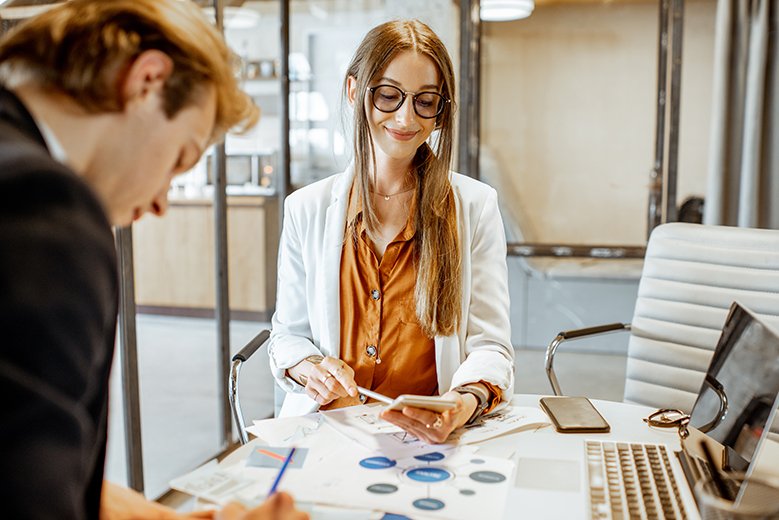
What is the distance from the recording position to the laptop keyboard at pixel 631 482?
104cm

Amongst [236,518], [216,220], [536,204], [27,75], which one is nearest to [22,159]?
[27,75]

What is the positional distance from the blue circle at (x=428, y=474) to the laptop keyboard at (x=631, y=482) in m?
0.23

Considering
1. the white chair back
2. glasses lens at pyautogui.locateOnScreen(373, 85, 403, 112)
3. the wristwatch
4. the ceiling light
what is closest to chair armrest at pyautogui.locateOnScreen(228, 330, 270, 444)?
the wristwatch

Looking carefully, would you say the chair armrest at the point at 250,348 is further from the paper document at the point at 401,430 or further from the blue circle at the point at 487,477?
the blue circle at the point at 487,477

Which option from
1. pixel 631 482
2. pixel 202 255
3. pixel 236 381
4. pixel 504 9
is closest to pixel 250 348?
pixel 236 381

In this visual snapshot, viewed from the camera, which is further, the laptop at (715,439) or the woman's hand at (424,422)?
the woman's hand at (424,422)

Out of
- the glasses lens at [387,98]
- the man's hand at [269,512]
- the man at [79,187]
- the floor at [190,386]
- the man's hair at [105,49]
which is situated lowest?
the floor at [190,386]

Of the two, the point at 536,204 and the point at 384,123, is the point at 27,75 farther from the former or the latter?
the point at 536,204

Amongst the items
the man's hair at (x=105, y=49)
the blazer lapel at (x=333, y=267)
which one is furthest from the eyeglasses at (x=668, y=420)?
the man's hair at (x=105, y=49)

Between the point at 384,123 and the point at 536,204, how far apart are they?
3.53m

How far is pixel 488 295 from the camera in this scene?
1.76m

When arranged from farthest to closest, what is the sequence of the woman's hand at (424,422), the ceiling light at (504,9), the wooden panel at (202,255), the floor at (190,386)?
1. the ceiling light at (504,9)
2. the wooden panel at (202,255)
3. the floor at (190,386)
4. the woman's hand at (424,422)

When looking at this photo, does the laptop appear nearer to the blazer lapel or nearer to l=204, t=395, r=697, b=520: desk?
l=204, t=395, r=697, b=520: desk

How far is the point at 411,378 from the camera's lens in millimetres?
1716
